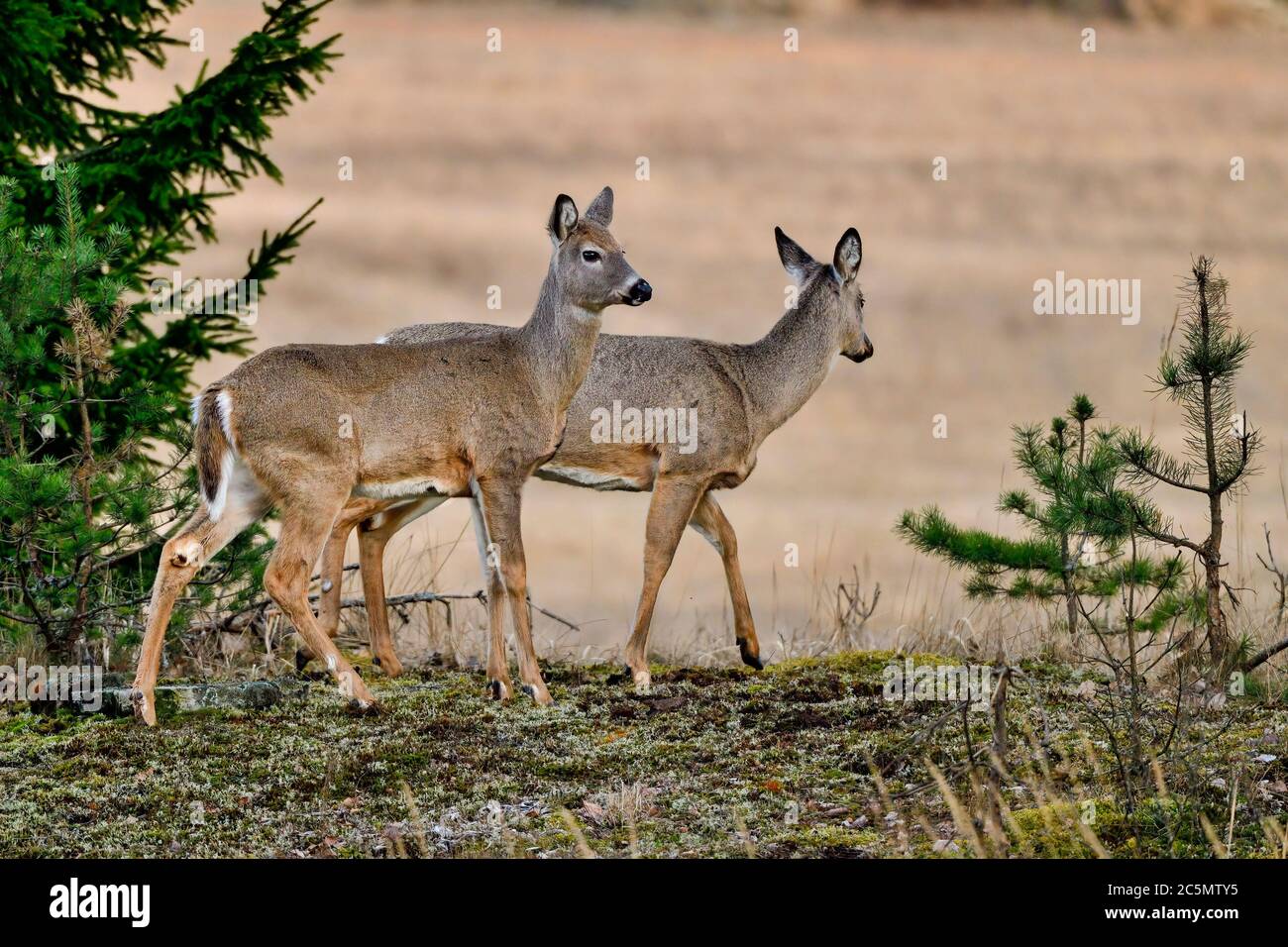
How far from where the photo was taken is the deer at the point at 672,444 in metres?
11.2

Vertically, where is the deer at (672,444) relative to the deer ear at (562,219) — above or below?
below

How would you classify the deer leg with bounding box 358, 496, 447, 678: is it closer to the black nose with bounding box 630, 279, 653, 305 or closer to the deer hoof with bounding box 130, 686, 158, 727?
the black nose with bounding box 630, 279, 653, 305

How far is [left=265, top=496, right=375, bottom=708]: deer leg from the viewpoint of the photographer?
950 centimetres

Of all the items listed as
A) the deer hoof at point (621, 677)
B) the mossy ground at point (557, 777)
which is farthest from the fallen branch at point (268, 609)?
the mossy ground at point (557, 777)

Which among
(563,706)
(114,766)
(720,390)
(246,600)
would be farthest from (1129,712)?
(246,600)

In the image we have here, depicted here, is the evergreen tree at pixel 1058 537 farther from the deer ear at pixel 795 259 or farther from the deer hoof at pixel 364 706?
the deer hoof at pixel 364 706

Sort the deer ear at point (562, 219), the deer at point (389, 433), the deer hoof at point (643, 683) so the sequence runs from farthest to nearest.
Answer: the deer ear at point (562, 219) < the deer hoof at point (643, 683) < the deer at point (389, 433)

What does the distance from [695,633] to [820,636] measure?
3.01 ft

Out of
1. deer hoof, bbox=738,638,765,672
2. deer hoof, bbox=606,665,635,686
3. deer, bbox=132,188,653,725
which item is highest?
deer, bbox=132,188,653,725

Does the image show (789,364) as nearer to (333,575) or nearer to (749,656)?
(749,656)

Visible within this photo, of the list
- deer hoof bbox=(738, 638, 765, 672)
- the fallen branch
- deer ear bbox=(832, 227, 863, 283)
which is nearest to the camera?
deer hoof bbox=(738, 638, 765, 672)

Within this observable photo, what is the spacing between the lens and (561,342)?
10.8 meters

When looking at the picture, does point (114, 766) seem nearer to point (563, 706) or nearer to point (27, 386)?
point (563, 706)

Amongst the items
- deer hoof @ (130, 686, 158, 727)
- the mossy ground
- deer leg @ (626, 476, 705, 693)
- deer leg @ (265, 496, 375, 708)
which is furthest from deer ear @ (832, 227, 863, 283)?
deer hoof @ (130, 686, 158, 727)
